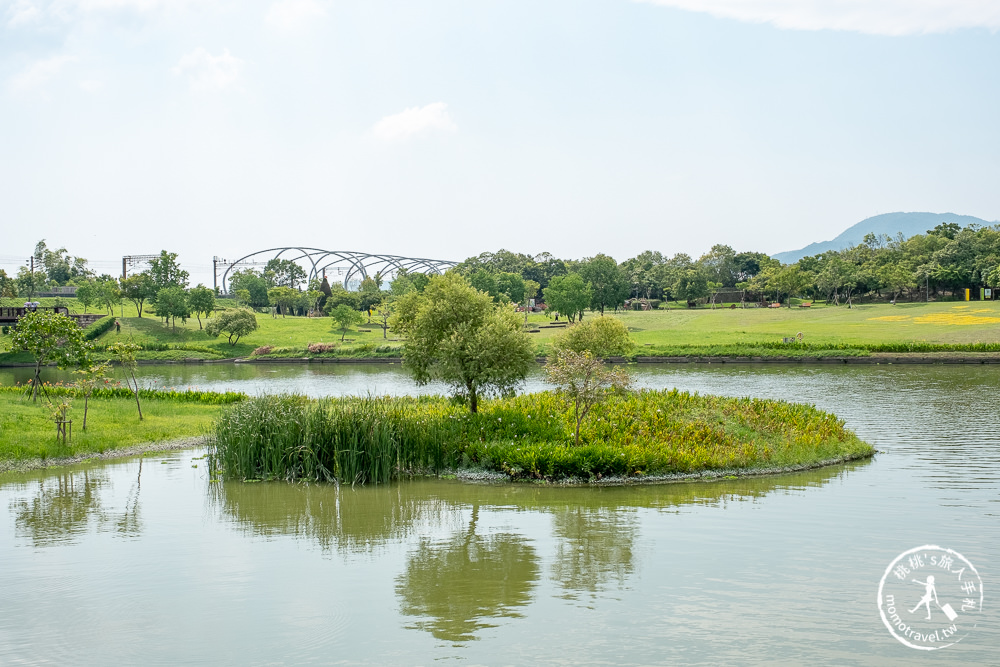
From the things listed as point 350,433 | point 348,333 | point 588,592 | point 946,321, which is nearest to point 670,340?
point 946,321

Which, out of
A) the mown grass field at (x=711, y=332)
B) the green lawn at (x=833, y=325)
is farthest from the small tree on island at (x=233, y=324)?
the green lawn at (x=833, y=325)

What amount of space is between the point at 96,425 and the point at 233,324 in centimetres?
5740

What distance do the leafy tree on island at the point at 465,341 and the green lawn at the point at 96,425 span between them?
8505 millimetres

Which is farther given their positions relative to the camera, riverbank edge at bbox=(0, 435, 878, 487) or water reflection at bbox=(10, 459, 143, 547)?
riverbank edge at bbox=(0, 435, 878, 487)

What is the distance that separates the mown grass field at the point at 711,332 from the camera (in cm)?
6244

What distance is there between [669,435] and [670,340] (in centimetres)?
5415

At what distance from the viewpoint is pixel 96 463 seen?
2027 centimetres

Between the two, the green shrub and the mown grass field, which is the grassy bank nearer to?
the mown grass field

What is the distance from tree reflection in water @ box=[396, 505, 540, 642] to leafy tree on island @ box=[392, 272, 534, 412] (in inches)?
321

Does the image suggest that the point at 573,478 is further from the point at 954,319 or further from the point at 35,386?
the point at 954,319

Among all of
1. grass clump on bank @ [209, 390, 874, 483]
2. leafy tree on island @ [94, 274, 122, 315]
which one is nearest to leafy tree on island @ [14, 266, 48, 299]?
leafy tree on island @ [94, 274, 122, 315]

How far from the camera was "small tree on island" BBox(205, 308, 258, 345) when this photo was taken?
258 ft

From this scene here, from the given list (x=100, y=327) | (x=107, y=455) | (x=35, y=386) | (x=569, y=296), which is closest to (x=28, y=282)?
(x=100, y=327)

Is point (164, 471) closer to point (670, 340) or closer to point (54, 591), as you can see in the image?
point (54, 591)
